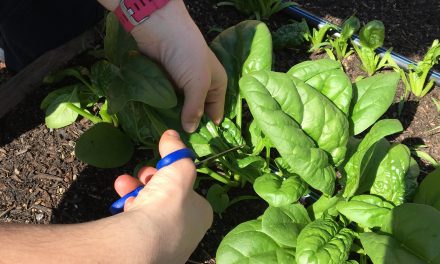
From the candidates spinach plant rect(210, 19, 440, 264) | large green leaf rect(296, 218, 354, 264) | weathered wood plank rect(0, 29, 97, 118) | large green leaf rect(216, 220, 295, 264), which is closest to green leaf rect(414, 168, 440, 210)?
spinach plant rect(210, 19, 440, 264)

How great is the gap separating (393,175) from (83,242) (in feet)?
2.88

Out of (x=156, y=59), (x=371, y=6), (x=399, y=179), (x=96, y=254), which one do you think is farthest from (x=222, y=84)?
(x=371, y=6)

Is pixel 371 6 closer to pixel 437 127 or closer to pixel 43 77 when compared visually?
pixel 437 127

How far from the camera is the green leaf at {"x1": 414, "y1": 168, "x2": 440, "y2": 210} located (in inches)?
54.5

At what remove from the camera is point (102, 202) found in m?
1.62

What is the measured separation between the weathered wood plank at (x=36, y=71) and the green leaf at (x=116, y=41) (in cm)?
50

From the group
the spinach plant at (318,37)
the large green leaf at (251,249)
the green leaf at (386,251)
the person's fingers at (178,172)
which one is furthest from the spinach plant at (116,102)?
the spinach plant at (318,37)

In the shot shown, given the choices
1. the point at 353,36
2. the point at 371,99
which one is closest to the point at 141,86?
the point at 371,99

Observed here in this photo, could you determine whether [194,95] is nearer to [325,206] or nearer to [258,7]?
[325,206]

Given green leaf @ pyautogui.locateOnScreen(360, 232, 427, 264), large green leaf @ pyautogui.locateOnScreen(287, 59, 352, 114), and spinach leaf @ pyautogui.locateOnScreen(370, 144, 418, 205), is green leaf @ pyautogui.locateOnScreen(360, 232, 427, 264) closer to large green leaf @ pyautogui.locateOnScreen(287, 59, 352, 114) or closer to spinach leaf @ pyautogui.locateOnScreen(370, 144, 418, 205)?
spinach leaf @ pyautogui.locateOnScreen(370, 144, 418, 205)

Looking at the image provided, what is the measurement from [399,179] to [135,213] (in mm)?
774

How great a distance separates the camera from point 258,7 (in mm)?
2111

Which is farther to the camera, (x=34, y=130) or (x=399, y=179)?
(x=34, y=130)

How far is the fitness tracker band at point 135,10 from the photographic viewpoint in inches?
48.8
